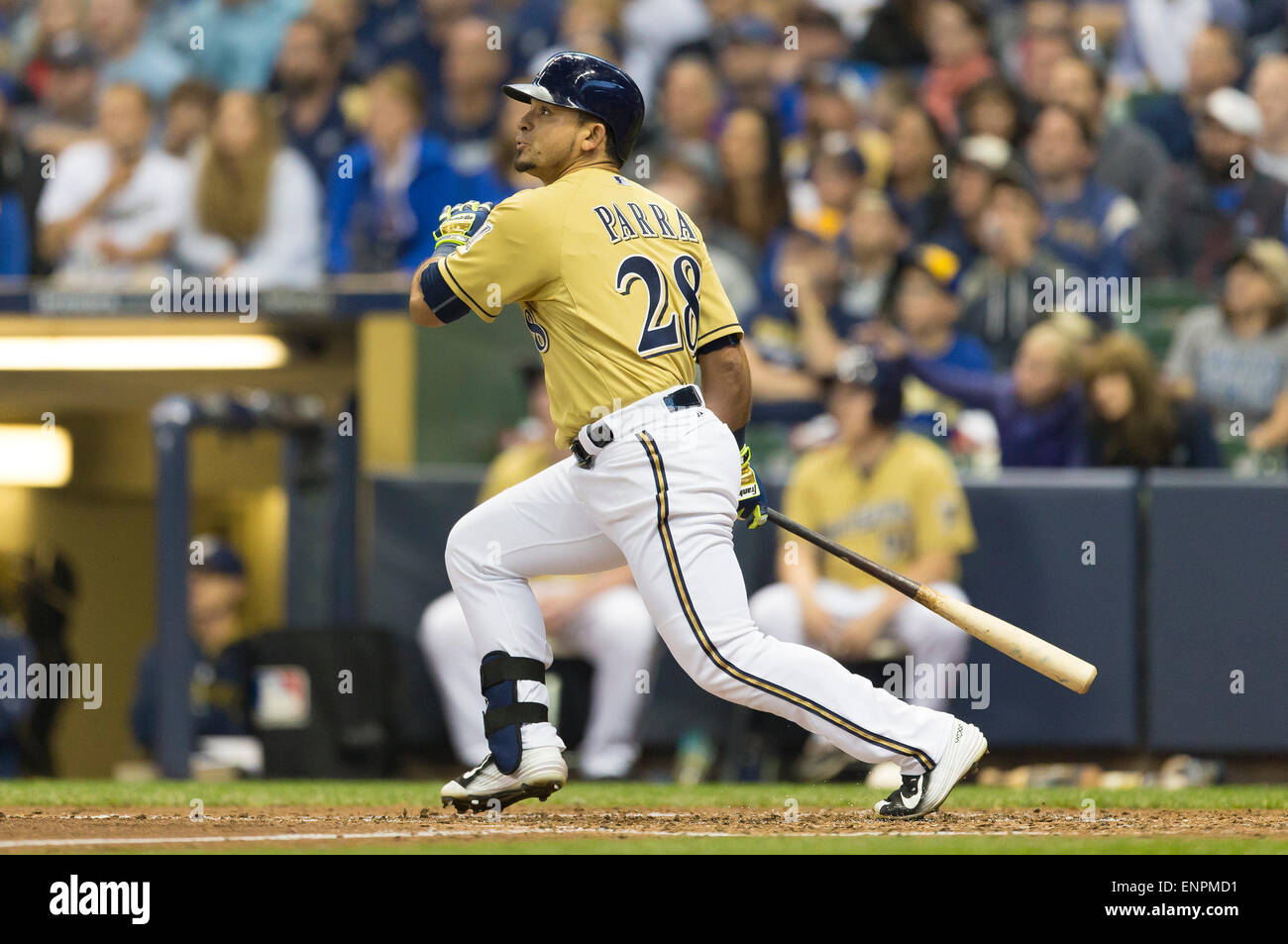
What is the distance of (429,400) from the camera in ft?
25.6

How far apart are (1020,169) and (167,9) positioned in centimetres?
560

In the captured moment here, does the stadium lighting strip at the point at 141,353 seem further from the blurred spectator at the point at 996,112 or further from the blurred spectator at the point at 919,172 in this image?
the blurred spectator at the point at 996,112

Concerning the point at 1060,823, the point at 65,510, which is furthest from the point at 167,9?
the point at 1060,823

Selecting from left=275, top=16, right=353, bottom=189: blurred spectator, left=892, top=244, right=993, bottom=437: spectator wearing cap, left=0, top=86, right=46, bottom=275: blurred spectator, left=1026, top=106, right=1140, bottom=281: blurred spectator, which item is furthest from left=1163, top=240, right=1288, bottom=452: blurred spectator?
left=0, top=86, right=46, bottom=275: blurred spectator

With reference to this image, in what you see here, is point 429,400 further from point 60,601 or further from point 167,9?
point 167,9

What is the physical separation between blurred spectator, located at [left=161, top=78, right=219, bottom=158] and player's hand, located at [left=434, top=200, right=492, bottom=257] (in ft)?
18.7

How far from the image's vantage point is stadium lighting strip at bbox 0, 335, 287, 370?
8.26 m

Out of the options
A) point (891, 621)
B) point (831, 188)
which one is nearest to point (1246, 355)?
point (891, 621)

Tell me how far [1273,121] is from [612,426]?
5430 mm

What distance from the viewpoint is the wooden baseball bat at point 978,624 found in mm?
4516

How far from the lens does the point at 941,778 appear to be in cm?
414

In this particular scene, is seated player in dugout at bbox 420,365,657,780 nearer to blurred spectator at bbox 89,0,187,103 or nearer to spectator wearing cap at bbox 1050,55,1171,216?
spectator wearing cap at bbox 1050,55,1171,216

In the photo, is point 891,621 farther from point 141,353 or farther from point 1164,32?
point 1164,32

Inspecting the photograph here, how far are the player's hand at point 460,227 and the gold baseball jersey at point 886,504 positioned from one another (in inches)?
→ 118
